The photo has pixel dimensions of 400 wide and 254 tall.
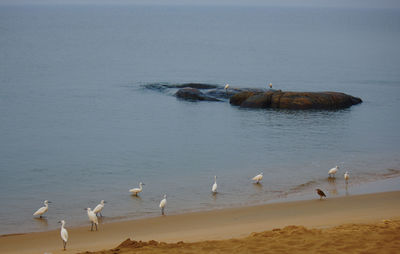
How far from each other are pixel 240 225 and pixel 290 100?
805 inches

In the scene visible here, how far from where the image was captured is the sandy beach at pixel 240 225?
13.3 metres

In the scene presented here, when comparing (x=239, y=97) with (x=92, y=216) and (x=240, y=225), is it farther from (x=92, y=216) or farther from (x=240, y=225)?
(x=92, y=216)

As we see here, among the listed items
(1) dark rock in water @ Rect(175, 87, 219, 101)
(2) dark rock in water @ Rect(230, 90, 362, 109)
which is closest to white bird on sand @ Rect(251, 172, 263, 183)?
(2) dark rock in water @ Rect(230, 90, 362, 109)

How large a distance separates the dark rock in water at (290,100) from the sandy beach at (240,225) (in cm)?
1675

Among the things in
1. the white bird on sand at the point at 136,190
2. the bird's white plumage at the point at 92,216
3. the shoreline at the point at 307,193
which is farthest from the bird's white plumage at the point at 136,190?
the bird's white plumage at the point at 92,216

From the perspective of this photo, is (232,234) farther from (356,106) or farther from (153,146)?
(356,106)

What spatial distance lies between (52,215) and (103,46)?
2759 inches

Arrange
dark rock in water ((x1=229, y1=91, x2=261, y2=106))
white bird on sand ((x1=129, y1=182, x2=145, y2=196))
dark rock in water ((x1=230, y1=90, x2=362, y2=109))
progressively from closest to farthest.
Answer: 1. white bird on sand ((x1=129, y1=182, x2=145, y2=196))
2. dark rock in water ((x1=230, y1=90, x2=362, y2=109))
3. dark rock in water ((x1=229, y1=91, x2=261, y2=106))

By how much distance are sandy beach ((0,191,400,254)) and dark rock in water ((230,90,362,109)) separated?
16.7 metres

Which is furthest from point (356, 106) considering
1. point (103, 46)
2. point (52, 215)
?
point (103, 46)

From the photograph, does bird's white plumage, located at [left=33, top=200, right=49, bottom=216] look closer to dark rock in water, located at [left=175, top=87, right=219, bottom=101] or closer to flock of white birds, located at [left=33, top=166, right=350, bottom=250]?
flock of white birds, located at [left=33, top=166, right=350, bottom=250]

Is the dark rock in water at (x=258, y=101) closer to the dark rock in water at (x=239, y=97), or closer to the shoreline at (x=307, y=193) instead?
the dark rock in water at (x=239, y=97)

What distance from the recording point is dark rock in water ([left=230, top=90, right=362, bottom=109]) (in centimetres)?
3488

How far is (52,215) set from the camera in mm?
17188
